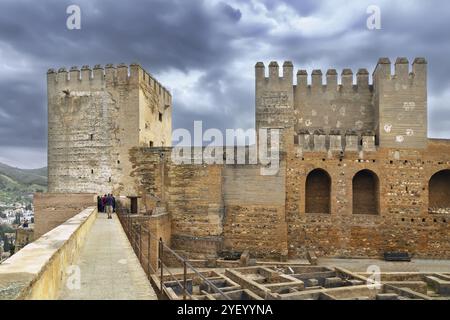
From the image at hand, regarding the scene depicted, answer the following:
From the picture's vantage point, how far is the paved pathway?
491 cm

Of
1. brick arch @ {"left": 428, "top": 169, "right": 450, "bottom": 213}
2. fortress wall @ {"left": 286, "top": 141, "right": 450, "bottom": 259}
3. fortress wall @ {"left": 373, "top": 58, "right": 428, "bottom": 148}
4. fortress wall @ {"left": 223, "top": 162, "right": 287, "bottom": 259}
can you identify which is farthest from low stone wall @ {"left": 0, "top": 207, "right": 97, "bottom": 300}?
brick arch @ {"left": 428, "top": 169, "right": 450, "bottom": 213}

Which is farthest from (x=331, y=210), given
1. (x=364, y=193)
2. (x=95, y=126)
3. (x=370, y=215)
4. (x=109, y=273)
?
(x=109, y=273)

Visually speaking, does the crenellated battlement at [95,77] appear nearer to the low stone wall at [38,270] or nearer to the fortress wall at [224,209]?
the fortress wall at [224,209]

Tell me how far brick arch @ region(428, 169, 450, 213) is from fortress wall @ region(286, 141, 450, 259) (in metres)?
1.28

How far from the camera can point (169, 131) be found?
24094 millimetres

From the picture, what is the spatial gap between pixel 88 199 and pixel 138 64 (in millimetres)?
6630

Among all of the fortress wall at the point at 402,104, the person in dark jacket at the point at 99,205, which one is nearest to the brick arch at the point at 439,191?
the fortress wall at the point at 402,104

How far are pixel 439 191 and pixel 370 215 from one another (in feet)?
12.5

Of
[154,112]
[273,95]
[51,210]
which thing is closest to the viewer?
[51,210]

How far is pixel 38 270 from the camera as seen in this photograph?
383cm

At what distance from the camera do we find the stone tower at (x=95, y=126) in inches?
725

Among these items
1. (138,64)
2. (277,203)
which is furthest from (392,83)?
(138,64)

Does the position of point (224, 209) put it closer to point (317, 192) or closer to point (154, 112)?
point (317, 192)

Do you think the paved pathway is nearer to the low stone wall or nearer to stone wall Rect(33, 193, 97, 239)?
the low stone wall
